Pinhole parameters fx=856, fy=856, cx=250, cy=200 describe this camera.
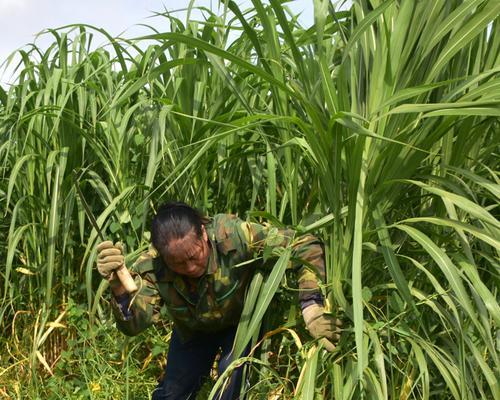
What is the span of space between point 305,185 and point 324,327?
0.56 meters

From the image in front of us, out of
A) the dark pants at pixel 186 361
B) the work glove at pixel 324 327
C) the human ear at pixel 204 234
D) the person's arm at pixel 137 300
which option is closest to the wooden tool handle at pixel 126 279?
the person's arm at pixel 137 300

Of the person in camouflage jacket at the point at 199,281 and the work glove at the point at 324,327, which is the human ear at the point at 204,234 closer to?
the person in camouflage jacket at the point at 199,281

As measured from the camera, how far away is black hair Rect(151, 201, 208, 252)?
2412 mm

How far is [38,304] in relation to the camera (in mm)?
3629

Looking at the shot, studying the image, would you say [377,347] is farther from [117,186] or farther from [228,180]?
[117,186]

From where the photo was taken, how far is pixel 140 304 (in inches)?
104

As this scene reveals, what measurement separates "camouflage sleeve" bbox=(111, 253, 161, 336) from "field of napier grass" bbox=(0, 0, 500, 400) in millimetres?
224

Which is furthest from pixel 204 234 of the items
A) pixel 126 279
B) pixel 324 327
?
pixel 324 327

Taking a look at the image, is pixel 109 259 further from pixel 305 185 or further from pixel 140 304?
pixel 305 185

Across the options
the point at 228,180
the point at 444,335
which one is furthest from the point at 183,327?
the point at 444,335

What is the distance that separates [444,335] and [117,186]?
57.3 inches

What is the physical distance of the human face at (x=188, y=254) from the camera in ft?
7.92

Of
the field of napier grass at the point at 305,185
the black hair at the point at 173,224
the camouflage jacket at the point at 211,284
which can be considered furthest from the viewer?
the camouflage jacket at the point at 211,284

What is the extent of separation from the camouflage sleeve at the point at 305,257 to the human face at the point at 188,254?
0.20 metres
